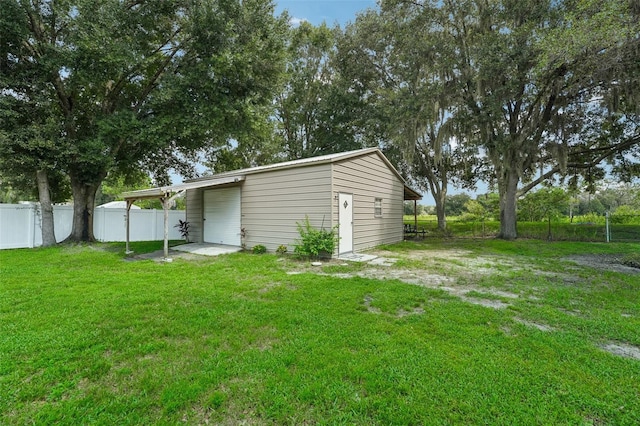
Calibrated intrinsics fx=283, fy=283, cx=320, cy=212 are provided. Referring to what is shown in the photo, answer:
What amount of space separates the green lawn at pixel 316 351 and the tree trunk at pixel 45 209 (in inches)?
229

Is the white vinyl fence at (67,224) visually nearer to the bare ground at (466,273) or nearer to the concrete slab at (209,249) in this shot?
the concrete slab at (209,249)

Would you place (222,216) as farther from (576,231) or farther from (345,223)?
(576,231)

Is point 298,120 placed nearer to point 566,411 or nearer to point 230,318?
point 230,318

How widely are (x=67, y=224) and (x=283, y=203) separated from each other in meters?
8.80

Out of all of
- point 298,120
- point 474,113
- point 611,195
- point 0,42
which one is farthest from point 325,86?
point 611,195

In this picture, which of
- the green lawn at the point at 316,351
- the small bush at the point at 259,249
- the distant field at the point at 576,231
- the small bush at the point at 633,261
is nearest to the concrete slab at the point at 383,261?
the green lawn at the point at 316,351

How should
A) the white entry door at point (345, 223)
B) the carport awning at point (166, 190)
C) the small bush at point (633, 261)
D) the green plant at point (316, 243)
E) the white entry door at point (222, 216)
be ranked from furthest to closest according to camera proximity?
the white entry door at point (222, 216) → the white entry door at point (345, 223) → the carport awning at point (166, 190) → the green plant at point (316, 243) → the small bush at point (633, 261)

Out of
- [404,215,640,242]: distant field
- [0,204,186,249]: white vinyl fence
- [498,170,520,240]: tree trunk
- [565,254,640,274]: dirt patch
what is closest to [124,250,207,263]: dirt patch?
[0,204,186,249]: white vinyl fence

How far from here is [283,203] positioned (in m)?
8.16

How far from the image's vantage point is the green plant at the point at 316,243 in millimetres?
7074

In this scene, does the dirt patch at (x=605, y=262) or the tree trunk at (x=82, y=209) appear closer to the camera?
the dirt patch at (x=605, y=262)

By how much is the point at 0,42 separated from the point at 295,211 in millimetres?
9702

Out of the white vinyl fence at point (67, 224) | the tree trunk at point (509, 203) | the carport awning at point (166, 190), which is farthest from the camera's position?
the tree trunk at point (509, 203)

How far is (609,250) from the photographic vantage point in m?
8.95
